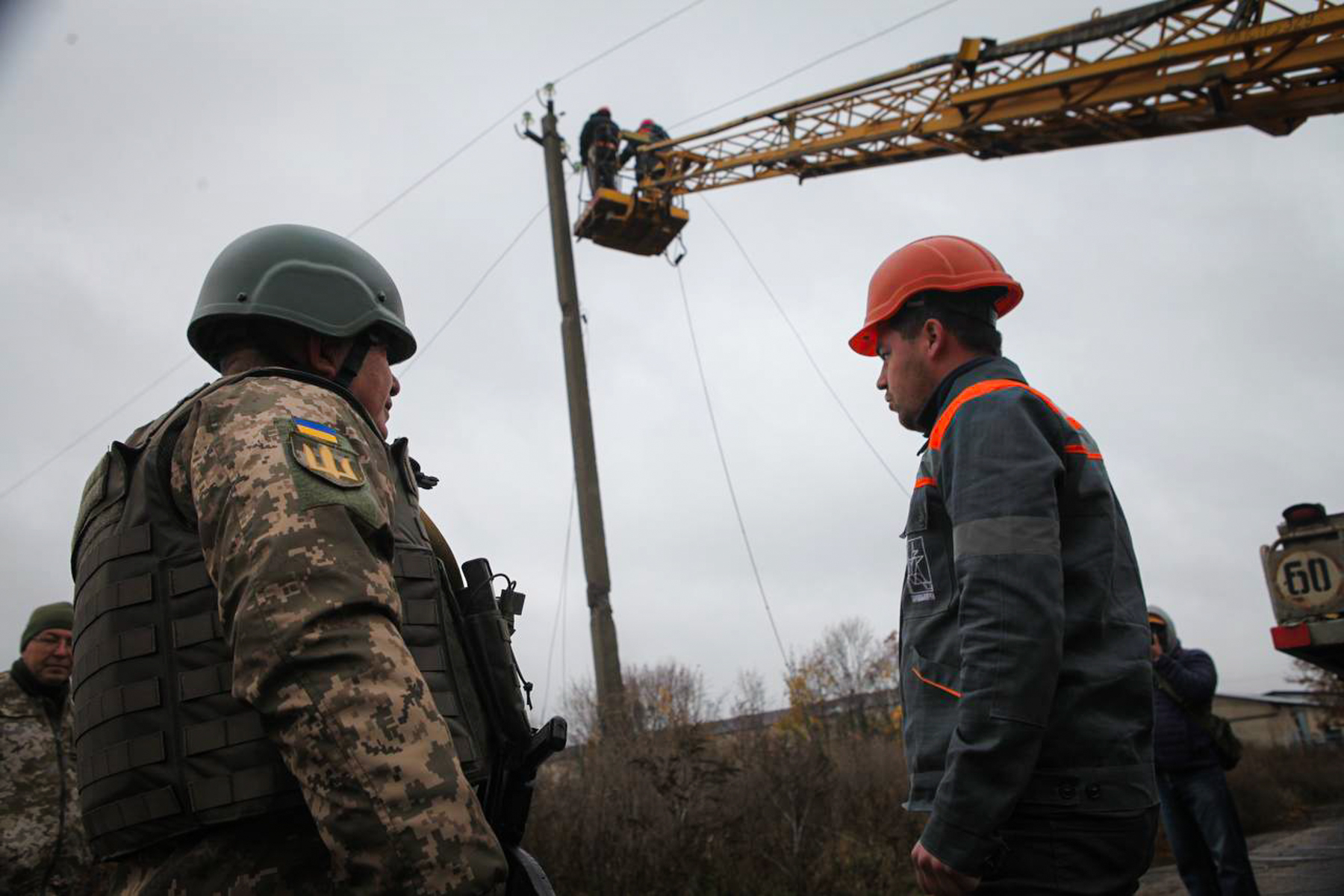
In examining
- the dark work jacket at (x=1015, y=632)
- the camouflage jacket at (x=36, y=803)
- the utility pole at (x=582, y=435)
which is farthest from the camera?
the utility pole at (x=582, y=435)

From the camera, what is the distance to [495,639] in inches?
85.5

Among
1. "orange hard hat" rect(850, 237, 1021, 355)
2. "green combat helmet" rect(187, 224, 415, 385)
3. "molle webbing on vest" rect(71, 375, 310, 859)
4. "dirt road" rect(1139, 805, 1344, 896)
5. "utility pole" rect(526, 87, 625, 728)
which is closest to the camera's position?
"molle webbing on vest" rect(71, 375, 310, 859)

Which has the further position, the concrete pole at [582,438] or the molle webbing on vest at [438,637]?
the concrete pole at [582,438]

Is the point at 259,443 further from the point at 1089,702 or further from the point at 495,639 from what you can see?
the point at 1089,702

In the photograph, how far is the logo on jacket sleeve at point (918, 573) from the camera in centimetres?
246

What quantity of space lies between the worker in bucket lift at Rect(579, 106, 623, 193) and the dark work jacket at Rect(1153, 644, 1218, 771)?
11.8m

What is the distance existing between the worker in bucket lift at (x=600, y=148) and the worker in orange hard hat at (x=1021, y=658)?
14.1m

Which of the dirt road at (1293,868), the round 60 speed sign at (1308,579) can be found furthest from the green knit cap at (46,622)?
the dirt road at (1293,868)

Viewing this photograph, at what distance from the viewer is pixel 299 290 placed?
2273 mm

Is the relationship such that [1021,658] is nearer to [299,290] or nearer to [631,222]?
[299,290]

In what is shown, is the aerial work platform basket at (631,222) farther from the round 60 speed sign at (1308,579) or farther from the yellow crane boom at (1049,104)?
the round 60 speed sign at (1308,579)

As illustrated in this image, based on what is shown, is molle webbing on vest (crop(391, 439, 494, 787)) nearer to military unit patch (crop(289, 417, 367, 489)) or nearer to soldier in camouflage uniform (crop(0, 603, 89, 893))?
military unit patch (crop(289, 417, 367, 489))

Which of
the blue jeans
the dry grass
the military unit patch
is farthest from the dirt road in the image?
the military unit patch

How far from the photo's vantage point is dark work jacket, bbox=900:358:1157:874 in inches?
83.9
